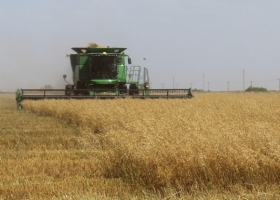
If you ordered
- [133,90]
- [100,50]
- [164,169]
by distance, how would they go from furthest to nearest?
[100,50], [133,90], [164,169]

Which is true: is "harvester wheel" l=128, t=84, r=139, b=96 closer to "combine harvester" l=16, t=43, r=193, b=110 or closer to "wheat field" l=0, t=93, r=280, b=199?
"combine harvester" l=16, t=43, r=193, b=110

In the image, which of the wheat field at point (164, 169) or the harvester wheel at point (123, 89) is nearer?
the wheat field at point (164, 169)

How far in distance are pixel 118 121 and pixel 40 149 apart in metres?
2.25

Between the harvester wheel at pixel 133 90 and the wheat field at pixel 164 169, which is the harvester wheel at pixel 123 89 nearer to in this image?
the harvester wheel at pixel 133 90

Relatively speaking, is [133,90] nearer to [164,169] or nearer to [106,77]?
[106,77]

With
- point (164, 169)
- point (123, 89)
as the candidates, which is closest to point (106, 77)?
point (123, 89)

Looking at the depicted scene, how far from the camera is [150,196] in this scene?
207 inches

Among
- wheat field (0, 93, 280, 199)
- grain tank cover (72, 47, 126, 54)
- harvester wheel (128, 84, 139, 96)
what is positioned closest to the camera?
wheat field (0, 93, 280, 199)

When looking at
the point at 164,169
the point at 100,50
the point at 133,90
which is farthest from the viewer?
the point at 100,50

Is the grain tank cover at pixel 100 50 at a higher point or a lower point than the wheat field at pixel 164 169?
higher

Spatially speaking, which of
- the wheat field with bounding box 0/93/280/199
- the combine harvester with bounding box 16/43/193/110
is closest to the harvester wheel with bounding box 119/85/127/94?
the combine harvester with bounding box 16/43/193/110

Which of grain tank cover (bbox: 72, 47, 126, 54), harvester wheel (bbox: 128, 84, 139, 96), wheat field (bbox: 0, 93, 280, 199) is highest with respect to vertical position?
grain tank cover (bbox: 72, 47, 126, 54)

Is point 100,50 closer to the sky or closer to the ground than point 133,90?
closer to the sky

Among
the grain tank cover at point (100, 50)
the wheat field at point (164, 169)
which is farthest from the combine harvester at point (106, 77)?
the wheat field at point (164, 169)
